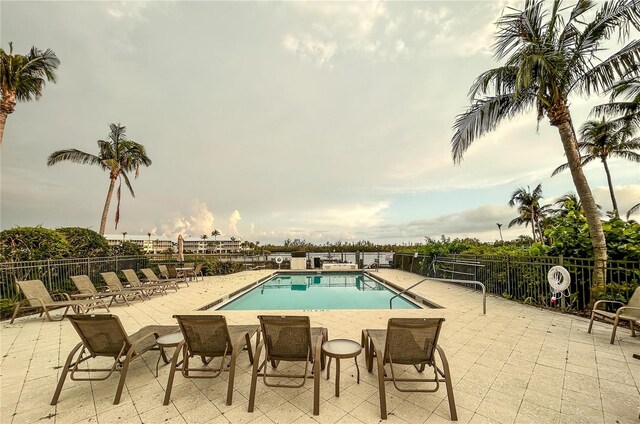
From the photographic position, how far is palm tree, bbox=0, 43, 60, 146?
338 inches

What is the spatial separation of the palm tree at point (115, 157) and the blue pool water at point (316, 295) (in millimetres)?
10505

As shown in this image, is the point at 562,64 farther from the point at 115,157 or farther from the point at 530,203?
the point at 530,203

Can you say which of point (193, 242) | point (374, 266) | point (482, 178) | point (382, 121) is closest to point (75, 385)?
point (382, 121)

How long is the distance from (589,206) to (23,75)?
59.1ft

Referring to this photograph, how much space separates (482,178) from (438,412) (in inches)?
572

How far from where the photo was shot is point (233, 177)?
54.8 feet

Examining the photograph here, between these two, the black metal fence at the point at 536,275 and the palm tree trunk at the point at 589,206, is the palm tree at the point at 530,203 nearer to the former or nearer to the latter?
the black metal fence at the point at 536,275

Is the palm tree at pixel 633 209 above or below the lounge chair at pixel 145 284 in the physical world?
above

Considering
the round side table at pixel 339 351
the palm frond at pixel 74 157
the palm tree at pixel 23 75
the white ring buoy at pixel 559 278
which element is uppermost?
the palm tree at pixel 23 75

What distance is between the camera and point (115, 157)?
1493 cm

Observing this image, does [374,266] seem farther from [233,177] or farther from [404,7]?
[404,7]

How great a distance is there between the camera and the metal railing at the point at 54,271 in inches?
267

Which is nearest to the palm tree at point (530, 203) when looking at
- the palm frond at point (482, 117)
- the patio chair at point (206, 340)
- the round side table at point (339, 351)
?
the palm frond at point (482, 117)

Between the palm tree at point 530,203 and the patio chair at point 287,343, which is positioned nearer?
the patio chair at point 287,343
